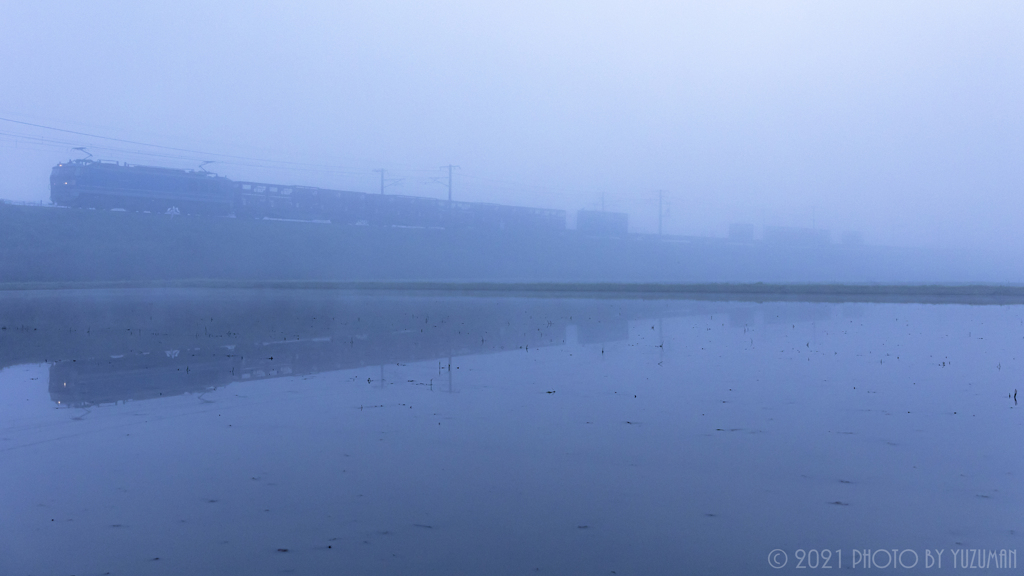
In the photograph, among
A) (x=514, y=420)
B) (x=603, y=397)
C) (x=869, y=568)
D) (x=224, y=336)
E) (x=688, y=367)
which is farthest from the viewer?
(x=224, y=336)

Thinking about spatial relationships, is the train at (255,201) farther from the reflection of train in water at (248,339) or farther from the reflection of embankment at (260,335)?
the reflection of train in water at (248,339)

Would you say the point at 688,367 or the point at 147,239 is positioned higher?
the point at 147,239

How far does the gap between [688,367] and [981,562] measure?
9.15 metres

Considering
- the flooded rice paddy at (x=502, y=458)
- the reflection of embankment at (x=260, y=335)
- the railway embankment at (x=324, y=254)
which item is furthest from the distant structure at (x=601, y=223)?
the flooded rice paddy at (x=502, y=458)

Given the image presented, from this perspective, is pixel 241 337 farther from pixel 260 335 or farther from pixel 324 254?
pixel 324 254

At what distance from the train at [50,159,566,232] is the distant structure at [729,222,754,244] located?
38.7 metres

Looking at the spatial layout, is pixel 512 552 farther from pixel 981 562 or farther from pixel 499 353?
pixel 499 353

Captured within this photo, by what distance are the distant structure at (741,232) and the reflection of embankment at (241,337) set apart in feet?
354

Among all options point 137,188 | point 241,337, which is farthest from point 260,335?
point 137,188

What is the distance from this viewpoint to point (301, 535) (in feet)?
18.0

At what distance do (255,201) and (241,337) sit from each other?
7300 centimetres

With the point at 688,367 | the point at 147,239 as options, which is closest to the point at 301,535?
the point at 688,367

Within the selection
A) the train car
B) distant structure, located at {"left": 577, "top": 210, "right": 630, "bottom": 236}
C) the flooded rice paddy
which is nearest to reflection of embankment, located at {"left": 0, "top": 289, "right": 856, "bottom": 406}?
the flooded rice paddy

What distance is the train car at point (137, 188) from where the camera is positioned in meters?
70.2
